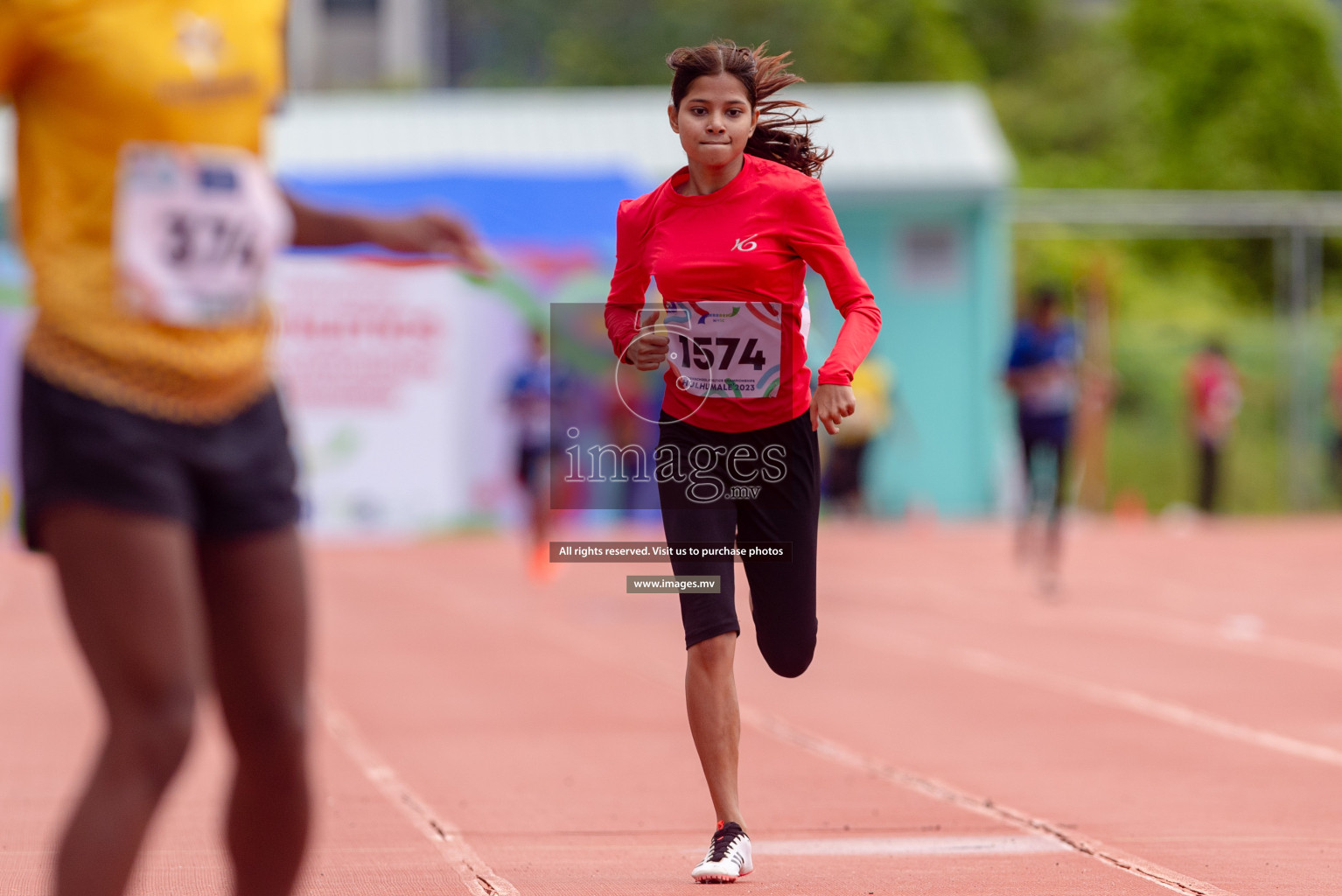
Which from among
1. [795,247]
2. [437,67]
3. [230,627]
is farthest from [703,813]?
[437,67]

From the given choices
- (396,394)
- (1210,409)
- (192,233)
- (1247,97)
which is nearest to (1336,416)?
(1210,409)

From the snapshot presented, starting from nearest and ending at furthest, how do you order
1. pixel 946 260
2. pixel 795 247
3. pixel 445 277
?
pixel 795 247, pixel 445 277, pixel 946 260

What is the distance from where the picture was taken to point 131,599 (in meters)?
3.01

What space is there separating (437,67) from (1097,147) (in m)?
31.6

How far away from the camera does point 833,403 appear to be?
4762 mm

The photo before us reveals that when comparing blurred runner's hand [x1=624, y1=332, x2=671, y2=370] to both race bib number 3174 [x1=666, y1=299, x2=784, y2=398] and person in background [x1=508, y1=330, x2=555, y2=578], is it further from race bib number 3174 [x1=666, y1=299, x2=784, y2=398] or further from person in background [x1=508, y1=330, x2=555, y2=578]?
person in background [x1=508, y1=330, x2=555, y2=578]

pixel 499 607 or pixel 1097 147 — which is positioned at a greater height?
pixel 1097 147

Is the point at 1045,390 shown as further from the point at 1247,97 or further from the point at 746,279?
the point at 1247,97

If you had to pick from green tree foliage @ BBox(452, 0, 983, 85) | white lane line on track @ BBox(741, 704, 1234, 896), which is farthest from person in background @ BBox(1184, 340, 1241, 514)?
green tree foliage @ BBox(452, 0, 983, 85)

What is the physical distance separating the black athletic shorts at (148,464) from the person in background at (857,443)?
1994 cm

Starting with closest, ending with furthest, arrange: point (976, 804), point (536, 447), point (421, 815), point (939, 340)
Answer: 1. point (421, 815)
2. point (976, 804)
3. point (536, 447)
4. point (939, 340)

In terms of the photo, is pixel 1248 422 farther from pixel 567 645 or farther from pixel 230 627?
pixel 230 627

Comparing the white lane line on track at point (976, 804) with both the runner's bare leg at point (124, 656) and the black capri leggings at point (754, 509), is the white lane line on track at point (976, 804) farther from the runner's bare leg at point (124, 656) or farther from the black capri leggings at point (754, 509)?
the runner's bare leg at point (124, 656)

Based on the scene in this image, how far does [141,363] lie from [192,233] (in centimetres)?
22
